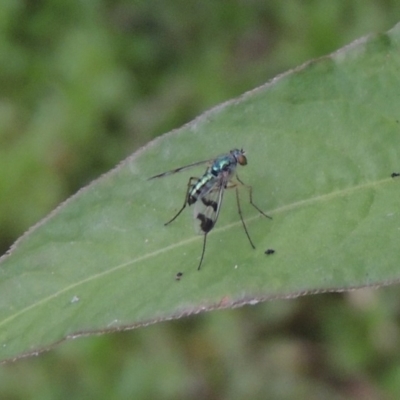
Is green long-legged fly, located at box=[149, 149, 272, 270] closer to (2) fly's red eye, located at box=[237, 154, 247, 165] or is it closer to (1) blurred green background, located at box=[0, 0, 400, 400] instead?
(2) fly's red eye, located at box=[237, 154, 247, 165]

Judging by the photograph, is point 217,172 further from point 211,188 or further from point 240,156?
point 240,156

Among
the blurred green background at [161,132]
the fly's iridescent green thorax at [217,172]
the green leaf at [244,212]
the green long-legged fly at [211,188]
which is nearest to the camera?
the green leaf at [244,212]

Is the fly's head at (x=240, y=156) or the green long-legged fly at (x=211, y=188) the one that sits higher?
the fly's head at (x=240, y=156)

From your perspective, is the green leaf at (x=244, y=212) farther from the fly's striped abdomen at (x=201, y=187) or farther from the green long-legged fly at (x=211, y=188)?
the fly's striped abdomen at (x=201, y=187)

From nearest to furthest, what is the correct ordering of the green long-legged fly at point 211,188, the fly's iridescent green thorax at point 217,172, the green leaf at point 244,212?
1. the green leaf at point 244,212
2. the green long-legged fly at point 211,188
3. the fly's iridescent green thorax at point 217,172

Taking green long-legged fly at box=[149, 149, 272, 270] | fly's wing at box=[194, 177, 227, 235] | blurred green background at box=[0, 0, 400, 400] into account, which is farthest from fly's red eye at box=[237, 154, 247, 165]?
blurred green background at box=[0, 0, 400, 400]

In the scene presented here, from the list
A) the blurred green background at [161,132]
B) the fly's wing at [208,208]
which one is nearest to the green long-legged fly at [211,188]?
the fly's wing at [208,208]

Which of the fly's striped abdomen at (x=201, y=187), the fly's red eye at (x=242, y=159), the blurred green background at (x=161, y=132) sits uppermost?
the fly's red eye at (x=242, y=159)
